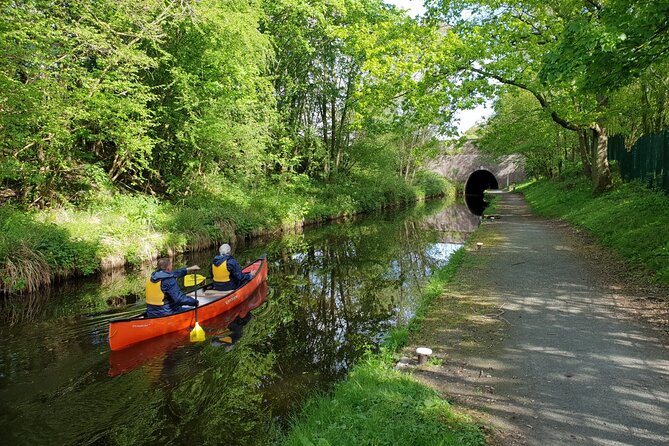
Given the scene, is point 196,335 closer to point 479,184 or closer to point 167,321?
point 167,321

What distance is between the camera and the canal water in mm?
4883

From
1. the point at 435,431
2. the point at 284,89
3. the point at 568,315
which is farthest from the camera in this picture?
the point at 284,89

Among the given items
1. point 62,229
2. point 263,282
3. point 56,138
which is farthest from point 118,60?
point 263,282

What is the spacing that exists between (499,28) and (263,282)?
1013 centimetres

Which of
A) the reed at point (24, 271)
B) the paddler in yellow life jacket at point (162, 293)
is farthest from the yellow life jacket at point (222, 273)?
the reed at point (24, 271)

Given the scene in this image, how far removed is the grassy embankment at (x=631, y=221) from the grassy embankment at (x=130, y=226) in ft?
40.6

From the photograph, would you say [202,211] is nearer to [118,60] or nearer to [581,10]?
[118,60]

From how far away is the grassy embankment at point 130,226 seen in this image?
10.2 m

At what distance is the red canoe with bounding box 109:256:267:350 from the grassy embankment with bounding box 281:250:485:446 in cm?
350

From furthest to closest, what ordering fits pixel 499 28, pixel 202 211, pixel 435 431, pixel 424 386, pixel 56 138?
pixel 202 211 → pixel 499 28 → pixel 56 138 → pixel 424 386 → pixel 435 431

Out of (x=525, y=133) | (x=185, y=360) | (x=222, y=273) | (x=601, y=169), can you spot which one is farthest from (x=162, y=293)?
(x=601, y=169)

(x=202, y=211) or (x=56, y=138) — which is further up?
(x=56, y=138)

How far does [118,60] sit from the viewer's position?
12531 millimetres

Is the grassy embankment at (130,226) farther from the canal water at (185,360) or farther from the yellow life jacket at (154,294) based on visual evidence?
the yellow life jacket at (154,294)
